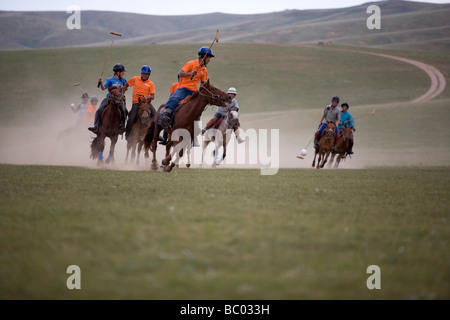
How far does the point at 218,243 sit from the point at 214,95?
9296 mm

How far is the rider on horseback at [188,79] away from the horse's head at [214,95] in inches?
10.5

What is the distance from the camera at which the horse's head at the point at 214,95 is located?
15.4 meters

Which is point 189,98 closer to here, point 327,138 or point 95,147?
point 95,147

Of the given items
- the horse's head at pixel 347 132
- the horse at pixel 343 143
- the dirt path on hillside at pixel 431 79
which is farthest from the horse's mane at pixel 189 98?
the dirt path on hillside at pixel 431 79

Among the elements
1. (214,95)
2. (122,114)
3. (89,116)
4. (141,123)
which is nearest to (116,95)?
(122,114)

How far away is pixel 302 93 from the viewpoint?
64.4 m

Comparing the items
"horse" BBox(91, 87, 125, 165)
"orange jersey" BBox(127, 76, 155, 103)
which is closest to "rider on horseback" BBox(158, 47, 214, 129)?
"horse" BBox(91, 87, 125, 165)

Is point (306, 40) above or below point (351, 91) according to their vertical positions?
above

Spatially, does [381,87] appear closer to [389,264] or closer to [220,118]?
[220,118]

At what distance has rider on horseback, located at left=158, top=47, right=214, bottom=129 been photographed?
15617 millimetres

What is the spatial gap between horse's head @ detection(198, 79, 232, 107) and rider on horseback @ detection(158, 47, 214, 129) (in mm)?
266

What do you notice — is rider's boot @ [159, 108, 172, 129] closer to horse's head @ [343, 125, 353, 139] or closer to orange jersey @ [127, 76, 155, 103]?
orange jersey @ [127, 76, 155, 103]

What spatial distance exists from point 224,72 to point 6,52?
3322cm

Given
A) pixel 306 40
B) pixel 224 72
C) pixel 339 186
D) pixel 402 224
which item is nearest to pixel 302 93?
pixel 224 72
